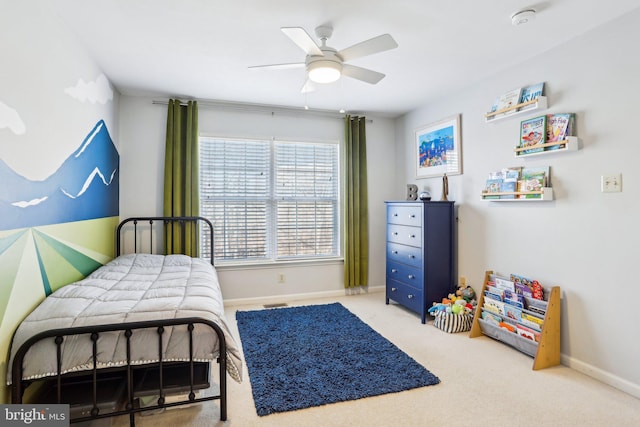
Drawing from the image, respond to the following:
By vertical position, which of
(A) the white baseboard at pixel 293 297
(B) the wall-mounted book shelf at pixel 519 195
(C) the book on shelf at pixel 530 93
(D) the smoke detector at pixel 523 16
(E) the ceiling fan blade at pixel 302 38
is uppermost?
(D) the smoke detector at pixel 523 16

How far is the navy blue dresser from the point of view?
3.36 metres

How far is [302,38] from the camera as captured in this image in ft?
6.37

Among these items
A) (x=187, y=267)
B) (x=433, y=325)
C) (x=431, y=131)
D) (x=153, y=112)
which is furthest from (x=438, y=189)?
(x=153, y=112)

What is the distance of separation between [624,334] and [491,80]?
2.22 m

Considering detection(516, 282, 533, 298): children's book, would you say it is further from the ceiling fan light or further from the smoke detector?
the ceiling fan light

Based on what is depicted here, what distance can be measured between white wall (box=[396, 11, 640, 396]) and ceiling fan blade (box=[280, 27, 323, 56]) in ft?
5.92

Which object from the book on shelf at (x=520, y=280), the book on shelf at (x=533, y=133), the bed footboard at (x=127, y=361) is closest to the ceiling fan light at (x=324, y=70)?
the book on shelf at (x=533, y=133)

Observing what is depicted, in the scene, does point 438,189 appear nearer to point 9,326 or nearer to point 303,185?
point 303,185

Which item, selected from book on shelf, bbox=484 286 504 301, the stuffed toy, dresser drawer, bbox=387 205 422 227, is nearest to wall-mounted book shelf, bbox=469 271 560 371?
book on shelf, bbox=484 286 504 301

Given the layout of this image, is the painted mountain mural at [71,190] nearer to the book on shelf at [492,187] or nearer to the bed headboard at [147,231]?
the bed headboard at [147,231]

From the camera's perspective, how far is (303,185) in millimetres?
4262

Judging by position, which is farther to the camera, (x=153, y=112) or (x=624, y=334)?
(x=153, y=112)

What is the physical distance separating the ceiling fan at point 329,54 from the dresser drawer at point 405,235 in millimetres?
1624

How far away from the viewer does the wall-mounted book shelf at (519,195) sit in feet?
8.22
